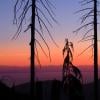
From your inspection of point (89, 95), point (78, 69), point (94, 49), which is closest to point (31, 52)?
point (94, 49)

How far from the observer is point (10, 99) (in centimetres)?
1936

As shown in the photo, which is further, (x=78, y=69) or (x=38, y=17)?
(x=78, y=69)

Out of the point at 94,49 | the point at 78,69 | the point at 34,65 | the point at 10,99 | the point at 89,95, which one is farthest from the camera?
the point at 89,95

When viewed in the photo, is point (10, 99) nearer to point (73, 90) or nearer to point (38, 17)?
point (38, 17)

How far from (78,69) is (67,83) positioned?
113 cm

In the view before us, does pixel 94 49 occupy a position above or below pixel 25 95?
above

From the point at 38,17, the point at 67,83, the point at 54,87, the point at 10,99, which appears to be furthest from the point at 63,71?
the point at 38,17

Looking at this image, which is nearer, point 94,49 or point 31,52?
point 31,52

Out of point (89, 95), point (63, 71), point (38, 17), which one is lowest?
point (89, 95)

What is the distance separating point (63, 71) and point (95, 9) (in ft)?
15.5

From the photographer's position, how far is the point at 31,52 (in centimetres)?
1602

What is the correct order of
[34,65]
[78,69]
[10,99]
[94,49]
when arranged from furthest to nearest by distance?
[78,69] → [94,49] → [10,99] → [34,65]

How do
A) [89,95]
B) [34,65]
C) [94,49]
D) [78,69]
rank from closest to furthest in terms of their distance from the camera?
[34,65] → [94,49] → [78,69] → [89,95]

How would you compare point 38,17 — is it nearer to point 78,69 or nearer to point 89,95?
point 78,69
